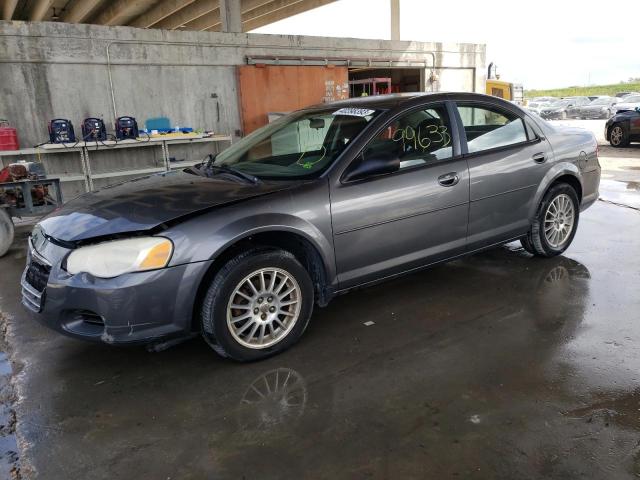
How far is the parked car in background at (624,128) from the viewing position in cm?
1482

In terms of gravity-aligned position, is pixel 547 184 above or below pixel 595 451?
above

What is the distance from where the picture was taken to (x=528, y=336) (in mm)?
3447

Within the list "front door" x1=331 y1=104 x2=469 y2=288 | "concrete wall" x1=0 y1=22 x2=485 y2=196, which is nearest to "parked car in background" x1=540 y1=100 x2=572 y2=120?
"concrete wall" x1=0 y1=22 x2=485 y2=196

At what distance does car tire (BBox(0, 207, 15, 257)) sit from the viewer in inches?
225

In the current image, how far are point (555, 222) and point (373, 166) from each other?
233 cm

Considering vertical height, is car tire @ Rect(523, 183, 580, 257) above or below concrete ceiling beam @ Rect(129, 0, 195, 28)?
below

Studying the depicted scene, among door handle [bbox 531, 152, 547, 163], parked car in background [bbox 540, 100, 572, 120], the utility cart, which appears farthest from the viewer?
parked car in background [bbox 540, 100, 572, 120]

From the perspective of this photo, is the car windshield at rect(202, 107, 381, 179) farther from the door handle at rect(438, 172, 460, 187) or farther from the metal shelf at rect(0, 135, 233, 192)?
the metal shelf at rect(0, 135, 233, 192)

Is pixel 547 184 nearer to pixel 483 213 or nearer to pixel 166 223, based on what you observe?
pixel 483 213

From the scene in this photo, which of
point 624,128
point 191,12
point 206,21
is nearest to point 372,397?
point 624,128

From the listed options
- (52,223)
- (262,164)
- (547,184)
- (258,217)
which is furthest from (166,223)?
(547,184)

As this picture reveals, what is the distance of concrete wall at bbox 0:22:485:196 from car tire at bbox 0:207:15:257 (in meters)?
3.16

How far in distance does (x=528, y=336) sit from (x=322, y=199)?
166cm

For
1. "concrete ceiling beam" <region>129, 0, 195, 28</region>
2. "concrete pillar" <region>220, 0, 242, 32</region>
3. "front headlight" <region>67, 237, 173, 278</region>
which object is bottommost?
"front headlight" <region>67, 237, 173, 278</region>
